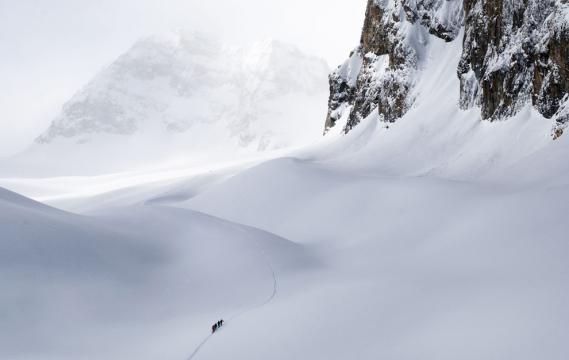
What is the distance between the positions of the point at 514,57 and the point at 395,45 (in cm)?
1938

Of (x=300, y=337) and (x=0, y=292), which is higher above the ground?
(x=0, y=292)

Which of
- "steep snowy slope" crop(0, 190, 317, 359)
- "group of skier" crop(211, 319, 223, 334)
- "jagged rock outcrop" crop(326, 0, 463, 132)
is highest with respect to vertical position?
"jagged rock outcrop" crop(326, 0, 463, 132)

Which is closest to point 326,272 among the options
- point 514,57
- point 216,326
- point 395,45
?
point 216,326

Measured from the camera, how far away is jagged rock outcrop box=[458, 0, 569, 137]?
27109 mm

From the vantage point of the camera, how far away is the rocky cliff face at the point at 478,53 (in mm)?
27688

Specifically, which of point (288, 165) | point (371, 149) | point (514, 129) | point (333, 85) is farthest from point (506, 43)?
point (333, 85)

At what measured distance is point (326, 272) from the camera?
18312 millimetres

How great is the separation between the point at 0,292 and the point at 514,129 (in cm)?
2779

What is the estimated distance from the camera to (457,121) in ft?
125

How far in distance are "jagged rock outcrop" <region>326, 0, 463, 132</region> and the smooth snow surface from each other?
17.8 m

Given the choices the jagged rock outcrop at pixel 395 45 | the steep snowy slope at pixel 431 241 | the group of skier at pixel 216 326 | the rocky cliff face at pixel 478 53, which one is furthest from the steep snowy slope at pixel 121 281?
the jagged rock outcrop at pixel 395 45

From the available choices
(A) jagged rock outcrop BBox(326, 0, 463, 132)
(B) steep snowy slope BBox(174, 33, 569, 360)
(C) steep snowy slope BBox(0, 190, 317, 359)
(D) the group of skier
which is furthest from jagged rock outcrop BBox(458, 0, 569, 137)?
(D) the group of skier

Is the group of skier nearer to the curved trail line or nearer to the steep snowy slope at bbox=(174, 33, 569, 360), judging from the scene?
the curved trail line

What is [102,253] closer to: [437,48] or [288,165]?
[288,165]
